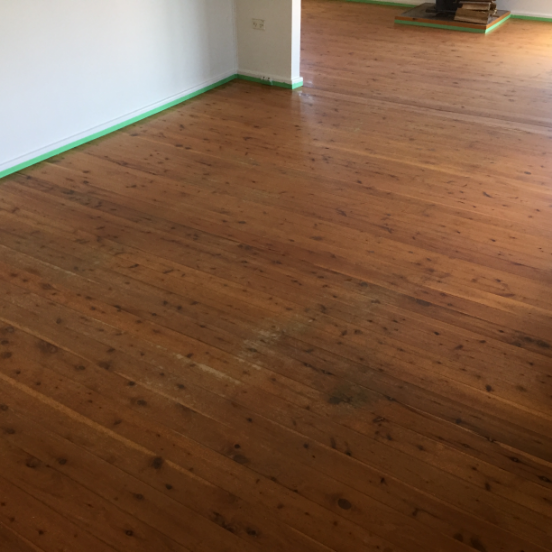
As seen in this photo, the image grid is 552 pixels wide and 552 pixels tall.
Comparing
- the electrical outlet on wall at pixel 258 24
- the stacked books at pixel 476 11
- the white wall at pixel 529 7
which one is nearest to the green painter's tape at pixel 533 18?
the white wall at pixel 529 7

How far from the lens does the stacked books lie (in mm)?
7289

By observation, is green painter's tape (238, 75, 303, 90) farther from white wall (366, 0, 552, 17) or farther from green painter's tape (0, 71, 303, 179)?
white wall (366, 0, 552, 17)

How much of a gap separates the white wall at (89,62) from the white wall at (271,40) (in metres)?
0.24

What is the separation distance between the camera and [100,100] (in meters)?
4.32

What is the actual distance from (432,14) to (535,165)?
187 inches

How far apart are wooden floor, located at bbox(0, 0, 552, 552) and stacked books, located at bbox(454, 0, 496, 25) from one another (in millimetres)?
3592

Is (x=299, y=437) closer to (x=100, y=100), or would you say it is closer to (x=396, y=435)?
(x=396, y=435)

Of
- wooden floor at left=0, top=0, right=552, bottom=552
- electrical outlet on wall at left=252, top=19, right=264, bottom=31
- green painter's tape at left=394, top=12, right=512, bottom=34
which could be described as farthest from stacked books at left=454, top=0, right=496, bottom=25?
wooden floor at left=0, top=0, right=552, bottom=552

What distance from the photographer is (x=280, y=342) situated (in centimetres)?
245

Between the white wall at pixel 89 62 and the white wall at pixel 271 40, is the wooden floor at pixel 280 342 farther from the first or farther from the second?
the white wall at pixel 271 40

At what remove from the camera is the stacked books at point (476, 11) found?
7.29 meters

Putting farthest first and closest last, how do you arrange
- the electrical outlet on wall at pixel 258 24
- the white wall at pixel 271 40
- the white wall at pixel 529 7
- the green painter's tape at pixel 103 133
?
1. the white wall at pixel 529 7
2. the electrical outlet on wall at pixel 258 24
3. the white wall at pixel 271 40
4. the green painter's tape at pixel 103 133

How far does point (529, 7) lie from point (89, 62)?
646cm

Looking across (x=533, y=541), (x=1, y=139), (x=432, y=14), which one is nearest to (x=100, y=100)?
(x=1, y=139)
